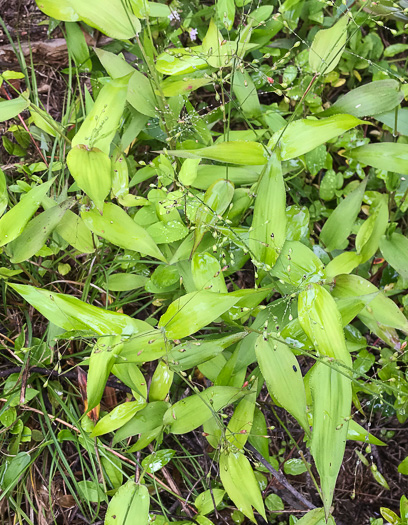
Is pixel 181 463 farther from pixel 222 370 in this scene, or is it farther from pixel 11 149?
pixel 11 149

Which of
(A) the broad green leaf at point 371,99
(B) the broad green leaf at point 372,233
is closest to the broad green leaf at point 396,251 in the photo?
(B) the broad green leaf at point 372,233

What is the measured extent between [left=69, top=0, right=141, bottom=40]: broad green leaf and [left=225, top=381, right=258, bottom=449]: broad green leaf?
90 centimetres

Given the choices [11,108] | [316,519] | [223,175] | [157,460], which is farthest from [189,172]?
[316,519]

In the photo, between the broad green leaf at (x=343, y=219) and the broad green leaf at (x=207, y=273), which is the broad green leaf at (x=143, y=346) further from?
the broad green leaf at (x=343, y=219)

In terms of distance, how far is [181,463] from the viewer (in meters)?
1.31

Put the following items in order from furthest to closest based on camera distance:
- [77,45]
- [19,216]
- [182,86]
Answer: [77,45] → [182,86] → [19,216]

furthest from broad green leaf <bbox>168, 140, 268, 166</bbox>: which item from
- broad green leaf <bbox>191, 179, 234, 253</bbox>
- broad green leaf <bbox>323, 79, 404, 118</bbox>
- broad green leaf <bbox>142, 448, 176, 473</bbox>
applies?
broad green leaf <bbox>142, 448, 176, 473</bbox>

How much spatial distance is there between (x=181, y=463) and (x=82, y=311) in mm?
685

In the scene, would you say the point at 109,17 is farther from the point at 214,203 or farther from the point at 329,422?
the point at 329,422

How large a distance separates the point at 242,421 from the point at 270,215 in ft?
1.59

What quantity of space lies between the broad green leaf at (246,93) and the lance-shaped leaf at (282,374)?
71 cm

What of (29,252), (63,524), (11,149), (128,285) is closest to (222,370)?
(128,285)

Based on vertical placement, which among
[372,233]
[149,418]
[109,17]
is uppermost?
[109,17]

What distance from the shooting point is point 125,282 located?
124 centimetres
